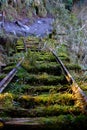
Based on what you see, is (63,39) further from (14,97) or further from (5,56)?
(14,97)

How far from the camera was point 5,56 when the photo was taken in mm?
8305

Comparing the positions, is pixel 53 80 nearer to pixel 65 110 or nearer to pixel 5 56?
pixel 65 110

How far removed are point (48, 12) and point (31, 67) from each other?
18432mm

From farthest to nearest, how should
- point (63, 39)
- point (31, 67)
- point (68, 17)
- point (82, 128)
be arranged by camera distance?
point (68, 17) → point (63, 39) → point (31, 67) → point (82, 128)

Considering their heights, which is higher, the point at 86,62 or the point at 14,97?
the point at 14,97

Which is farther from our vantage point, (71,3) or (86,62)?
(71,3)

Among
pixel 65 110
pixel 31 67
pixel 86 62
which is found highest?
pixel 65 110

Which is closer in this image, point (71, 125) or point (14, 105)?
point (71, 125)

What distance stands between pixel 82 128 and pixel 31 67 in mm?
3304

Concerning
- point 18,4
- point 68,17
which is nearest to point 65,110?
point 68,17

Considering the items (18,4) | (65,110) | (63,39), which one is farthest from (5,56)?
(18,4)

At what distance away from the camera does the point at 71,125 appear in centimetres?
250

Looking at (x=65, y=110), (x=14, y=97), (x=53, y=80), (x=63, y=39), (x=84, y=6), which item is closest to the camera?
(x=65, y=110)

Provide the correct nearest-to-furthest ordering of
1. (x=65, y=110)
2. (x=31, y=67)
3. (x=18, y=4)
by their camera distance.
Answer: (x=65, y=110)
(x=31, y=67)
(x=18, y=4)
